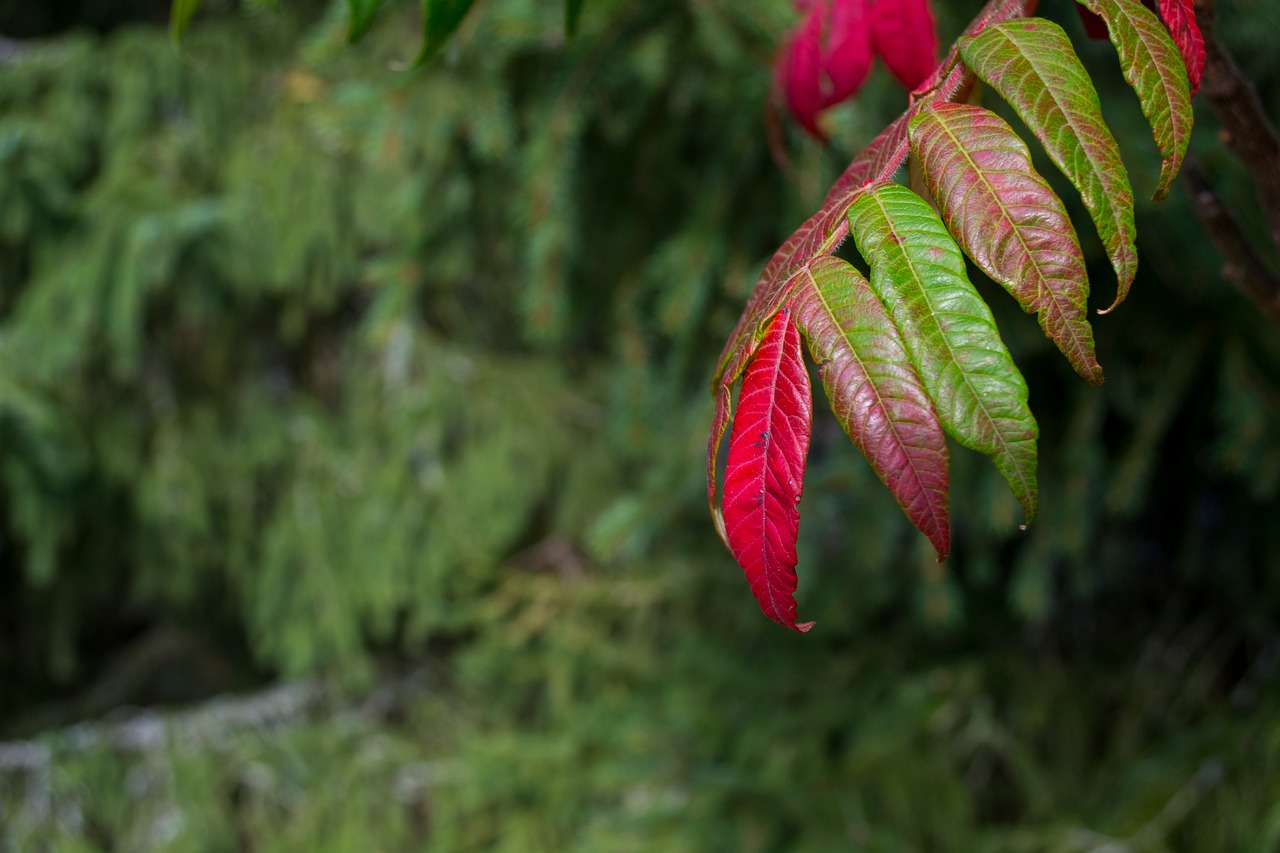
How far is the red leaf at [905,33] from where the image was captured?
55cm

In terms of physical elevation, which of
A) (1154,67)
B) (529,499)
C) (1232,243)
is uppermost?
(1154,67)

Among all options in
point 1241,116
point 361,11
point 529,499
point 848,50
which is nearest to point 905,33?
point 848,50

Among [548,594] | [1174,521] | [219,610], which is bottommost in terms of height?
[219,610]

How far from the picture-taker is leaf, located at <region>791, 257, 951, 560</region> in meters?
0.29

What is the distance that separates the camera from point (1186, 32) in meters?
0.33

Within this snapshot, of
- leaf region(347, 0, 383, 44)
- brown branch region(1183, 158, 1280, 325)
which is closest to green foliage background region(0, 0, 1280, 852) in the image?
brown branch region(1183, 158, 1280, 325)

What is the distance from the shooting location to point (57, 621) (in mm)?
2371

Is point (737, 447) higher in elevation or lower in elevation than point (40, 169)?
higher

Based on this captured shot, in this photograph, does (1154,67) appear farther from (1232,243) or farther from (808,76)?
(808,76)

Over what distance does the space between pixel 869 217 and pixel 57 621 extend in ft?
8.70

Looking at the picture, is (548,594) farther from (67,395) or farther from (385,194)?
(67,395)

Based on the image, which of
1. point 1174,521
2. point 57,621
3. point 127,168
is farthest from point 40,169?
point 1174,521

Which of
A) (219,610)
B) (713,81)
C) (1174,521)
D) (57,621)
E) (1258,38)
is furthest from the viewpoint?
(219,610)

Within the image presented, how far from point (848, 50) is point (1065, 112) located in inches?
11.8
